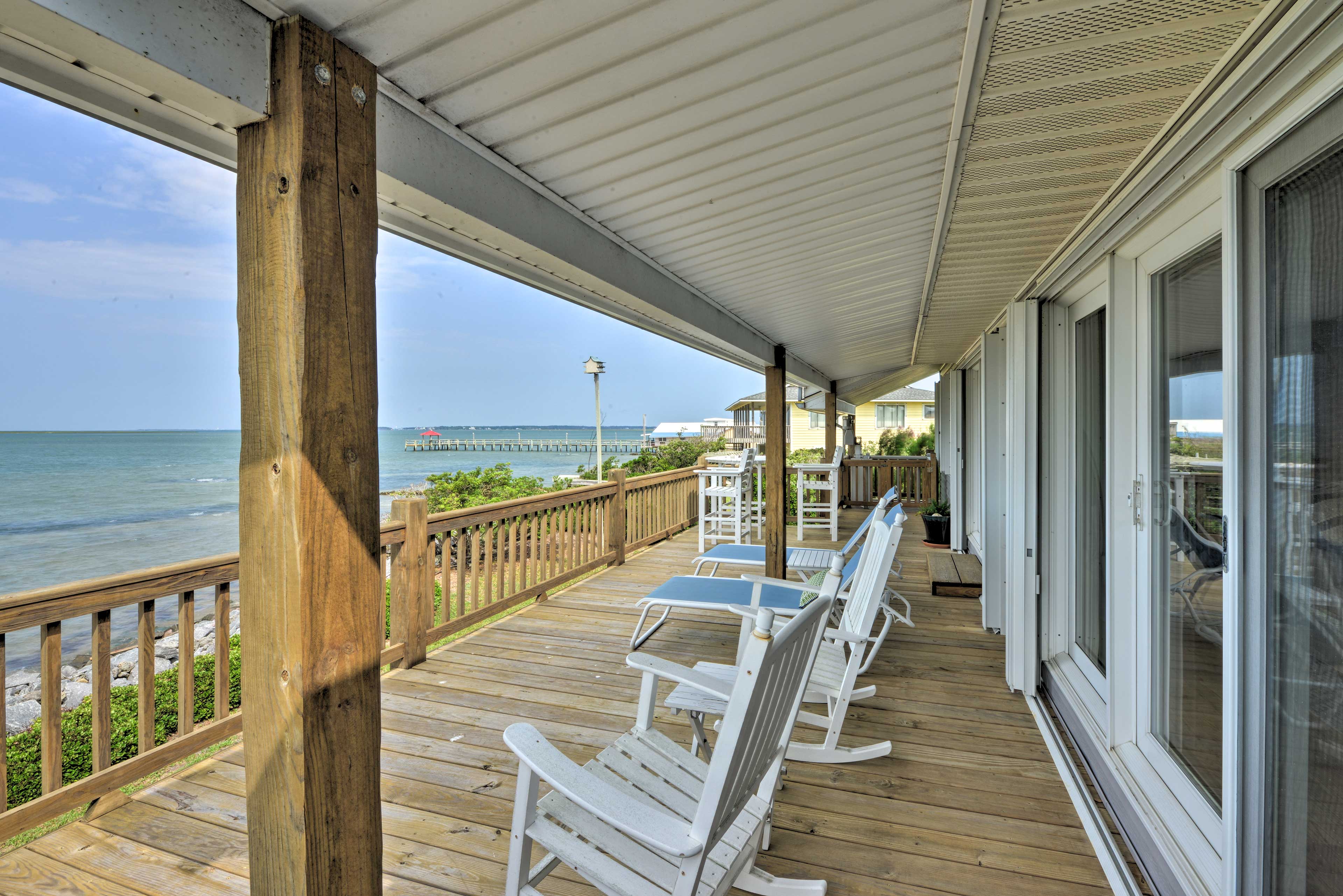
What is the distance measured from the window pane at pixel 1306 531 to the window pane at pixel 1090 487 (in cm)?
151

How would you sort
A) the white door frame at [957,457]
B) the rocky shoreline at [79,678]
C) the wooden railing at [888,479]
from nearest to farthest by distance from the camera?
the rocky shoreline at [79,678], the white door frame at [957,457], the wooden railing at [888,479]

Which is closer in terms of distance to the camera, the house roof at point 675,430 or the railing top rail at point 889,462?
the railing top rail at point 889,462

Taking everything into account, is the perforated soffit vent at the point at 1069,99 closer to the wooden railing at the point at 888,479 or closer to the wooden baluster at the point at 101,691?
the wooden baluster at the point at 101,691

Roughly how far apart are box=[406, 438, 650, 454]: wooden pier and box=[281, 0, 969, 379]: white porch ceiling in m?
54.4

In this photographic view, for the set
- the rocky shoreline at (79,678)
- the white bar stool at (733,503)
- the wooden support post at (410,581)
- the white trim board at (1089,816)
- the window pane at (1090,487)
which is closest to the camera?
the white trim board at (1089,816)

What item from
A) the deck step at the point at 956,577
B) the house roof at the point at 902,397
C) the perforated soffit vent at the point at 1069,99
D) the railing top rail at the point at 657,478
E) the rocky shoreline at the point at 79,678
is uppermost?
the house roof at the point at 902,397

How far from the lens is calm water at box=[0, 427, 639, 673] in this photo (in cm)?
1511

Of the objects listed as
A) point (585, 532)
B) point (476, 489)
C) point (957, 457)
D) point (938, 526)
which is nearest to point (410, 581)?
point (585, 532)

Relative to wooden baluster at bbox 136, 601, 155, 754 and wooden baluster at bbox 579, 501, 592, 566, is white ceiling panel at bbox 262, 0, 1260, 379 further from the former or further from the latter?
wooden baluster at bbox 579, 501, 592, 566

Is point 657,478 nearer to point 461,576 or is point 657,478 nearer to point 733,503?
point 733,503

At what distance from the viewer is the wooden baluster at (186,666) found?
2.51 m

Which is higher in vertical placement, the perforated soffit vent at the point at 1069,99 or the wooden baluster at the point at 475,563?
the perforated soffit vent at the point at 1069,99

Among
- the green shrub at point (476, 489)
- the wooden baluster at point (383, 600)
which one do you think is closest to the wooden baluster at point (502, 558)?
the wooden baluster at point (383, 600)

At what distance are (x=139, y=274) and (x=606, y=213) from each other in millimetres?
31949
